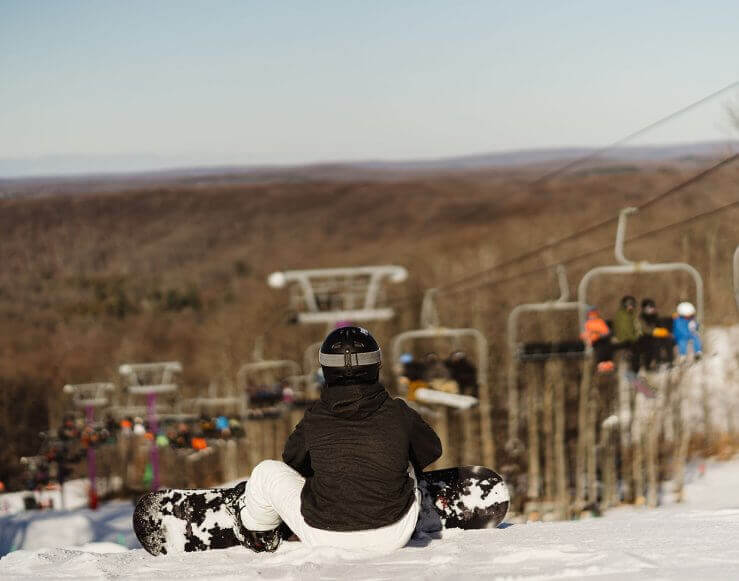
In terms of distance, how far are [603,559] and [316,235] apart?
14332 cm

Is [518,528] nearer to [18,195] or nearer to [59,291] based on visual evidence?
[59,291]

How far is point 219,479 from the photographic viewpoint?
226ft

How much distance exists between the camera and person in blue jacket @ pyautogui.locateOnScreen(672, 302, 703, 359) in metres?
13.6

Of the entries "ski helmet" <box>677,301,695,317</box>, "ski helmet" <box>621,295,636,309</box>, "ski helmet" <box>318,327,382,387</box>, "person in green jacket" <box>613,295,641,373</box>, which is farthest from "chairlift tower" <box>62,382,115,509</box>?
"ski helmet" <box>318,327,382,387</box>

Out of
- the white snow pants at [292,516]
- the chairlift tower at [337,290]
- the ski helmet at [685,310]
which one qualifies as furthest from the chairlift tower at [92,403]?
the white snow pants at [292,516]

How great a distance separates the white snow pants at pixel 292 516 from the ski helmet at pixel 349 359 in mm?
551

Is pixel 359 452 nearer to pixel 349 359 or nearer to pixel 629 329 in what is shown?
pixel 349 359

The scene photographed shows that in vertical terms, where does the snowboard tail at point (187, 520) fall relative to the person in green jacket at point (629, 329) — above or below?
below

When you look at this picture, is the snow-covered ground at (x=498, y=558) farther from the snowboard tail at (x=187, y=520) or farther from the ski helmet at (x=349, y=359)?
the ski helmet at (x=349, y=359)

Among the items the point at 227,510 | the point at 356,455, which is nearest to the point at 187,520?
the point at 227,510

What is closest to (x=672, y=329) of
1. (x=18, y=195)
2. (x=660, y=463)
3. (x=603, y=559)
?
(x=603, y=559)

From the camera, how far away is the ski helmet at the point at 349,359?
16.9 feet

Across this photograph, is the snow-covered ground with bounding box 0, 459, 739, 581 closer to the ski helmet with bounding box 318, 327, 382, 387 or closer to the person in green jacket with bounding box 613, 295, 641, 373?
the ski helmet with bounding box 318, 327, 382, 387

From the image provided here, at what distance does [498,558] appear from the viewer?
4914mm
